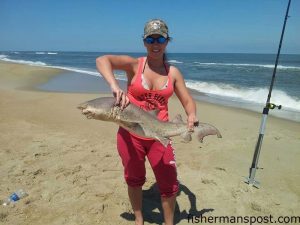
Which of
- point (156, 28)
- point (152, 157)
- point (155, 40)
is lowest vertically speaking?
point (152, 157)

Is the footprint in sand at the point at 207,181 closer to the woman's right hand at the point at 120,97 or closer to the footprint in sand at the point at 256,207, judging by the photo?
the footprint in sand at the point at 256,207

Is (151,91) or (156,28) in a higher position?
(156,28)

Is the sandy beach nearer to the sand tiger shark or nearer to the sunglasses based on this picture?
the sand tiger shark

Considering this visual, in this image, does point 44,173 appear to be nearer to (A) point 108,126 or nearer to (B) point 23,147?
(B) point 23,147

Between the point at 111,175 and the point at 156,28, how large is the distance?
294 centimetres

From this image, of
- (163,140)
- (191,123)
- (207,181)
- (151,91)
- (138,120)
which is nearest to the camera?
(138,120)

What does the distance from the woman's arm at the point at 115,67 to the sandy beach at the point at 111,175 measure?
1883 millimetres

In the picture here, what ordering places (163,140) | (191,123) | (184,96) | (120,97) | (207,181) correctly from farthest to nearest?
(207,181) → (184,96) → (191,123) → (163,140) → (120,97)

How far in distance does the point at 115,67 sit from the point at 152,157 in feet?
3.45

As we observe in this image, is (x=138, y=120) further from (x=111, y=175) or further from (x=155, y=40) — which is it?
(x=111, y=175)

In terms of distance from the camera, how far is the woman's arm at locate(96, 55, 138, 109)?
10.5ft

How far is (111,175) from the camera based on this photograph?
5547 millimetres

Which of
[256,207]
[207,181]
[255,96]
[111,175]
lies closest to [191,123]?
[256,207]

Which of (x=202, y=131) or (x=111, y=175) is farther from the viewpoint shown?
(x=111, y=175)
